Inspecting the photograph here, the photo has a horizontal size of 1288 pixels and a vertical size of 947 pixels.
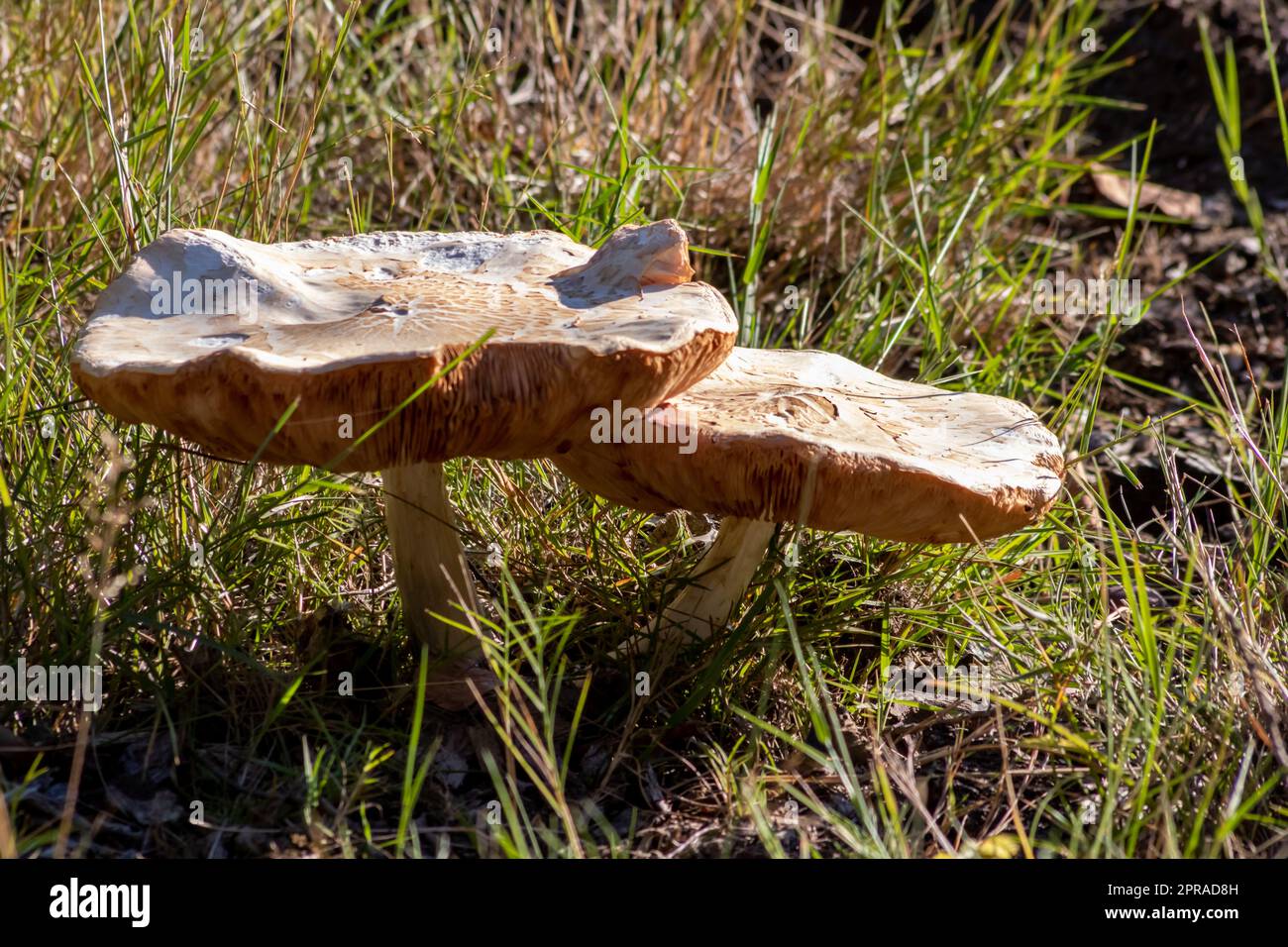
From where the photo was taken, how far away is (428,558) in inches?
103

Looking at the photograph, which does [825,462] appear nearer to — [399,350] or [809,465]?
[809,465]

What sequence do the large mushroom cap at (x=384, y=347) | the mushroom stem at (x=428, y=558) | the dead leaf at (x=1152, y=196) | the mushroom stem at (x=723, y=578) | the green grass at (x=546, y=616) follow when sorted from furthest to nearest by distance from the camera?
the dead leaf at (x=1152, y=196) → the mushroom stem at (x=723, y=578) → the mushroom stem at (x=428, y=558) → the green grass at (x=546, y=616) → the large mushroom cap at (x=384, y=347)

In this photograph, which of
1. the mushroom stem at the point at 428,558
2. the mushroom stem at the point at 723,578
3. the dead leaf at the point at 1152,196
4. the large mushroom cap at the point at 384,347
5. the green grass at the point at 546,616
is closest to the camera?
the large mushroom cap at the point at 384,347

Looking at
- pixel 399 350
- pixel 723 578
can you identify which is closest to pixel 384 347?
pixel 399 350

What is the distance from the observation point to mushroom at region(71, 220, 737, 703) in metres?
1.96

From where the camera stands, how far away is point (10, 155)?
370 centimetres

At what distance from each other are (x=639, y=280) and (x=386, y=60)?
2.78m

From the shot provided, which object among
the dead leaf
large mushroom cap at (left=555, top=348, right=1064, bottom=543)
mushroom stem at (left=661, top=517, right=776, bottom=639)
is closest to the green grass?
mushroom stem at (left=661, top=517, right=776, bottom=639)

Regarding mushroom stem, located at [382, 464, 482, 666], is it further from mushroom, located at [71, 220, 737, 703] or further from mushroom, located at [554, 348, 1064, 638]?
mushroom, located at [554, 348, 1064, 638]

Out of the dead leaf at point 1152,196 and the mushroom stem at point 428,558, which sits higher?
the dead leaf at point 1152,196

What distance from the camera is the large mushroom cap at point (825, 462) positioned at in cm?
227

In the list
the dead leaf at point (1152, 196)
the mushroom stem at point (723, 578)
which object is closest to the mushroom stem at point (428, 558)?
the mushroom stem at point (723, 578)

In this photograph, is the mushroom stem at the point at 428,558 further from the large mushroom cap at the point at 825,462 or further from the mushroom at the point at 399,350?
the large mushroom cap at the point at 825,462
